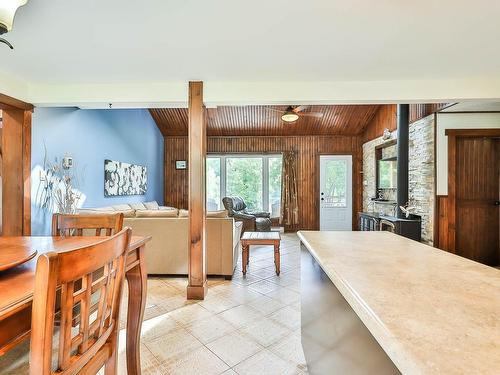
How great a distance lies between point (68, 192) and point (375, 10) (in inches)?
162

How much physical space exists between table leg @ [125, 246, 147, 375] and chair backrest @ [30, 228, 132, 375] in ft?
1.35

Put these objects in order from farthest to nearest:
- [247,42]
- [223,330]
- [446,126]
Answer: [446,126], [223,330], [247,42]

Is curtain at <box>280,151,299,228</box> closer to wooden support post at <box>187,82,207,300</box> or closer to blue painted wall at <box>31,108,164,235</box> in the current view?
blue painted wall at <box>31,108,164,235</box>

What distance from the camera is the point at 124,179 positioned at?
534 cm

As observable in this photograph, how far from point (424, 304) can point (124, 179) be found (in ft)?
18.0

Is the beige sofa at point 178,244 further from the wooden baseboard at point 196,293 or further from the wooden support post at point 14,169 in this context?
the wooden support post at point 14,169

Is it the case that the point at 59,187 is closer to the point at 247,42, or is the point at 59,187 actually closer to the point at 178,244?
the point at 178,244

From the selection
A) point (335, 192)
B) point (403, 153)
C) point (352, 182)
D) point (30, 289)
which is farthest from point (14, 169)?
point (352, 182)

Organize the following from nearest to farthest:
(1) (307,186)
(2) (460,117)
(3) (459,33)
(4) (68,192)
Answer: (3) (459,33), (4) (68,192), (2) (460,117), (1) (307,186)

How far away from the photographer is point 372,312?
2.36 ft

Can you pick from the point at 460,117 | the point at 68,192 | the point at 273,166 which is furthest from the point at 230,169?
the point at 460,117

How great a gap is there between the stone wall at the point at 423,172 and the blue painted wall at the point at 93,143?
533cm

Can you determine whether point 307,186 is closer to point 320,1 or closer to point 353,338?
point 320,1

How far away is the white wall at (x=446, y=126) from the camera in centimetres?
402
